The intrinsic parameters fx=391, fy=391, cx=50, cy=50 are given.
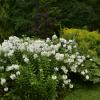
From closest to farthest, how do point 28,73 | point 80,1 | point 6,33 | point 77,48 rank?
point 28,73, point 77,48, point 6,33, point 80,1

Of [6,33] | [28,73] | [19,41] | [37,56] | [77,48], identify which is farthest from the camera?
[6,33]

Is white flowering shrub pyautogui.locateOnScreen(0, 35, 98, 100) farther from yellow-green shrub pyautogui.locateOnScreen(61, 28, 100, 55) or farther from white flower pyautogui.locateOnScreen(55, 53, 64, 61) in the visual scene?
yellow-green shrub pyautogui.locateOnScreen(61, 28, 100, 55)

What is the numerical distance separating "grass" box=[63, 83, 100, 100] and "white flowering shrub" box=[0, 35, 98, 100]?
0.80 ft

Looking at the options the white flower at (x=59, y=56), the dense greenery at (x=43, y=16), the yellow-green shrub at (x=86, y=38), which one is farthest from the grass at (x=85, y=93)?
the dense greenery at (x=43, y=16)

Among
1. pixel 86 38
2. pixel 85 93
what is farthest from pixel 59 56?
pixel 86 38

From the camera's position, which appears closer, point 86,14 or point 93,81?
point 93,81

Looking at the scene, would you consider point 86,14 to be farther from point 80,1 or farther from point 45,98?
point 45,98

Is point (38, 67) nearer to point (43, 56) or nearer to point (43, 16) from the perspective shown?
point (43, 56)

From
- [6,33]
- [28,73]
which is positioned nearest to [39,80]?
[28,73]

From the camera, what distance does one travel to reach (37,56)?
353 inches

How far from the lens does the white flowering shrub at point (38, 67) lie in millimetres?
8367

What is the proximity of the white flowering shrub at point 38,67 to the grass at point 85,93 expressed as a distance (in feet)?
0.80

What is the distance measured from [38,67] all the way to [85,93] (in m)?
1.47

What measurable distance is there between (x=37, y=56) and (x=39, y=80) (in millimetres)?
718
